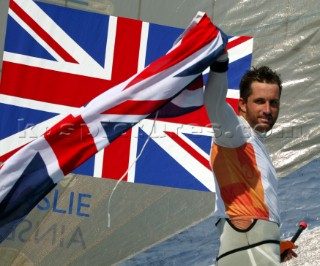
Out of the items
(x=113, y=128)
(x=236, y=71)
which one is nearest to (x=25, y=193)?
(x=113, y=128)

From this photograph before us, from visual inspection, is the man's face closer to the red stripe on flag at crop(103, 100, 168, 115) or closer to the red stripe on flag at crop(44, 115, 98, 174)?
the red stripe on flag at crop(103, 100, 168, 115)

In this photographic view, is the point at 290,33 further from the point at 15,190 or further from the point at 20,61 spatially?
the point at 15,190

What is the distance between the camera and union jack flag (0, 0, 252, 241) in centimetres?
388

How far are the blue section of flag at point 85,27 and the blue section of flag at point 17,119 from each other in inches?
12.0

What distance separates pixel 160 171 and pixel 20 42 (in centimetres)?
73

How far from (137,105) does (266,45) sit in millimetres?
1770

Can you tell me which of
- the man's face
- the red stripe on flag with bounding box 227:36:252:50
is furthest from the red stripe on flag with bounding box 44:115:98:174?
the red stripe on flag with bounding box 227:36:252:50

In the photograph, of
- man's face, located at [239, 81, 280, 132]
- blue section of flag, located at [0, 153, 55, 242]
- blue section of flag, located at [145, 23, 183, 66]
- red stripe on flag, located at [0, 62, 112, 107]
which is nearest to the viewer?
blue section of flag, located at [0, 153, 55, 242]

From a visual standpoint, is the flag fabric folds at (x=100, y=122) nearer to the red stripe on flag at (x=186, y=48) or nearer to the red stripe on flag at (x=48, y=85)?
the red stripe on flag at (x=186, y=48)

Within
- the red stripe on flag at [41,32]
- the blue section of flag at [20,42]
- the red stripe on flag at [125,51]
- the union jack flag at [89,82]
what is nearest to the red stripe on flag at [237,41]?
the union jack flag at [89,82]

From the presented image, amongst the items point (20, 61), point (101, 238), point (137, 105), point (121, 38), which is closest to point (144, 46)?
point (121, 38)

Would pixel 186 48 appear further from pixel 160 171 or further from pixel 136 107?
pixel 160 171

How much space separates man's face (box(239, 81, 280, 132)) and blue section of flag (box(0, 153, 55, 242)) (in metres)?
0.55

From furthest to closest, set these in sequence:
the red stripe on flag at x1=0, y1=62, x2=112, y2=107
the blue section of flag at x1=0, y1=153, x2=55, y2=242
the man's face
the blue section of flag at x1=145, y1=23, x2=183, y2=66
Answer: the blue section of flag at x1=145, y1=23, x2=183, y2=66 < the red stripe on flag at x1=0, y1=62, x2=112, y2=107 < the man's face < the blue section of flag at x1=0, y1=153, x2=55, y2=242
